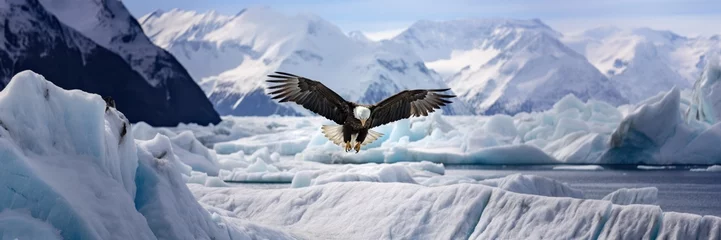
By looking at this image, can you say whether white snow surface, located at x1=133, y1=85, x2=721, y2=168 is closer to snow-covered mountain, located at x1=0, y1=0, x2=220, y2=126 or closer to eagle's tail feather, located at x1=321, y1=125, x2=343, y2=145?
eagle's tail feather, located at x1=321, y1=125, x2=343, y2=145

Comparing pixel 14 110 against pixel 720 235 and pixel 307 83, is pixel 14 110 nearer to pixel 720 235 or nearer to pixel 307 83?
pixel 307 83

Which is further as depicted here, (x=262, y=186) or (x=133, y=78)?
(x=133, y=78)

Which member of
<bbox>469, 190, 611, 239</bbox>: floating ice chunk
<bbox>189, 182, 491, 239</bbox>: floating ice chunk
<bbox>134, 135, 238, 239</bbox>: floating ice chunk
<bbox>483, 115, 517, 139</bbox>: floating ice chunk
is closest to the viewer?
<bbox>134, 135, 238, 239</bbox>: floating ice chunk

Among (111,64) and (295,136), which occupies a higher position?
(295,136)

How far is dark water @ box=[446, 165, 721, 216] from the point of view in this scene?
28.8 metres

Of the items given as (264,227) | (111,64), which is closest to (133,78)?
(111,64)

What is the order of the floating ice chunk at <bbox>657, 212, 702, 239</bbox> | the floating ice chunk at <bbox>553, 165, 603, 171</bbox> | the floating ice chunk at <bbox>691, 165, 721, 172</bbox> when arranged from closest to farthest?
the floating ice chunk at <bbox>657, 212, 702, 239</bbox> < the floating ice chunk at <bbox>691, 165, 721, 172</bbox> < the floating ice chunk at <bbox>553, 165, 603, 171</bbox>

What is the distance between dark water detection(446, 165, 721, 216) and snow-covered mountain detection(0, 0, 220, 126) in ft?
186

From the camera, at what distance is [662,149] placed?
4509 cm

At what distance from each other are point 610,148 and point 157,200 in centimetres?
3745

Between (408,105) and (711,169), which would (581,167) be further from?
(408,105)

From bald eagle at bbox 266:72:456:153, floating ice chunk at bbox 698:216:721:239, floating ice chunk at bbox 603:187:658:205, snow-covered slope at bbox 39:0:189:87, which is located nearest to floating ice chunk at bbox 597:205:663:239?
floating ice chunk at bbox 698:216:721:239

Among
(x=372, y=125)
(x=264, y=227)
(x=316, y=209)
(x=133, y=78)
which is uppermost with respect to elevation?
(x=372, y=125)

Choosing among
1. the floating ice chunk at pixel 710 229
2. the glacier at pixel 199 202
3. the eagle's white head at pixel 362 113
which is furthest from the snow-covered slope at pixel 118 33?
the eagle's white head at pixel 362 113
